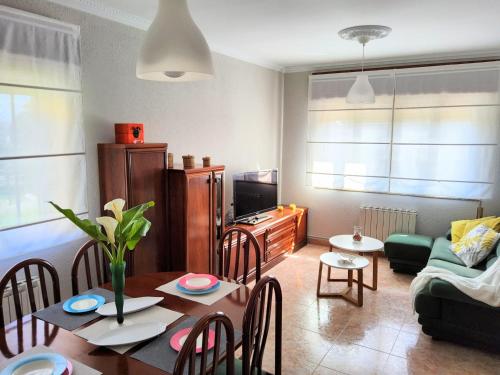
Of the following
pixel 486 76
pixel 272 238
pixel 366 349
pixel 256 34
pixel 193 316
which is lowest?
pixel 366 349

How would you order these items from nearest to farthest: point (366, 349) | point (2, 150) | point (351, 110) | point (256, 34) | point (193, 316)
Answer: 1. point (193, 316)
2. point (2, 150)
3. point (366, 349)
4. point (256, 34)
5. point (351, 110)

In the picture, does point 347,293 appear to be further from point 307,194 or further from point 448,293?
point 307,194

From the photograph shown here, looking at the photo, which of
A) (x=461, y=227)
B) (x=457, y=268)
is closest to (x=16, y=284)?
(x=457, y=268)

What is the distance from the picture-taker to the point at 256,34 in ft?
11.6

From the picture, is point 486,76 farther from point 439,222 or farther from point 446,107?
point 439,222

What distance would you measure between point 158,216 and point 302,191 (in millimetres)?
2825

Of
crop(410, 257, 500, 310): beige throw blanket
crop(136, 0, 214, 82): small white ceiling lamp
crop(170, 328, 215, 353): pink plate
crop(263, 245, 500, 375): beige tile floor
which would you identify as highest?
crop(136, 0, 214, 82): small white ceiling lamp

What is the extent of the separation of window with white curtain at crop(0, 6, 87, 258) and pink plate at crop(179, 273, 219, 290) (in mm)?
1085

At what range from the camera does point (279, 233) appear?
458 centimetres

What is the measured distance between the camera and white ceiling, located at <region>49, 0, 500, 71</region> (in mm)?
2729

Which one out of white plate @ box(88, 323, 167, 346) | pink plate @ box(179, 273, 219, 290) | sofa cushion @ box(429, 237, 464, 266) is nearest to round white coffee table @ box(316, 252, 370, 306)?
sofa cushion @ box(429, 237, 464, 266)

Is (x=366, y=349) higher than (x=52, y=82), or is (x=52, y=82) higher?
(x=52, y=82)

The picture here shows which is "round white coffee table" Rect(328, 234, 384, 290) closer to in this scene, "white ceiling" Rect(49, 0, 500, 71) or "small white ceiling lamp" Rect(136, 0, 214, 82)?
"white ceiling" Rect(49, 0, 500, 71)

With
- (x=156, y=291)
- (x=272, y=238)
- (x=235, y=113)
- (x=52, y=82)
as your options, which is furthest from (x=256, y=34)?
(x=156, y=291)
